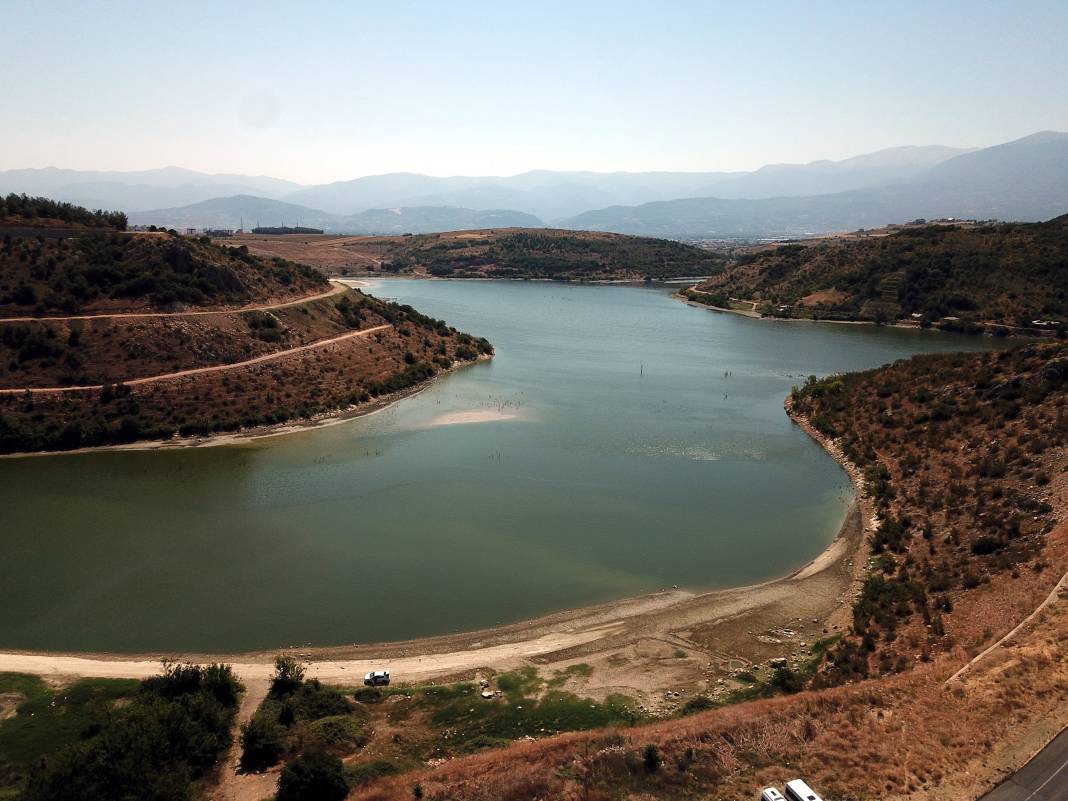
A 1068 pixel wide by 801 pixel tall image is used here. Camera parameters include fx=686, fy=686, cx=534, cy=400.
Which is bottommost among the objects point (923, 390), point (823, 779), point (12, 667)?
point (12, 667)

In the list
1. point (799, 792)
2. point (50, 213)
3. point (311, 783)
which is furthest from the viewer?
point (50, 213)

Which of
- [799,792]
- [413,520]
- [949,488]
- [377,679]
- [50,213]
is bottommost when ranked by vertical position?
[377,679]

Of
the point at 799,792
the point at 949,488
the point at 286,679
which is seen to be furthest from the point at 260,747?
the point at 949,488

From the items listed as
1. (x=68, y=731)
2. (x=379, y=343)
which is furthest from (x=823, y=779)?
(x=379, y=343)

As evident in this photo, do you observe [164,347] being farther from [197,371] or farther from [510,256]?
[510,256]

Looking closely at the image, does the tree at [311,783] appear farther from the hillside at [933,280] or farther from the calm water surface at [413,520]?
the hillside at [933,280]

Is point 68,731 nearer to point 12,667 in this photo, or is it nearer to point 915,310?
point 12,667

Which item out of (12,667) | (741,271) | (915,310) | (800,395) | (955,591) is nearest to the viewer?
(12,667)
